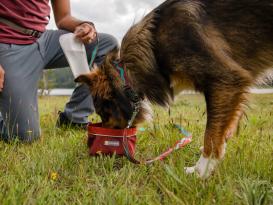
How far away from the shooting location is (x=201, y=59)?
3.09m

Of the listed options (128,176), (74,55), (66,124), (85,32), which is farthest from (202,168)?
(66,124)

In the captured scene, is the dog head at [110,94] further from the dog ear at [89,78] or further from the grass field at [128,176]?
the grass field at [128,176]

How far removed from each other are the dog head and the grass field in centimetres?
39

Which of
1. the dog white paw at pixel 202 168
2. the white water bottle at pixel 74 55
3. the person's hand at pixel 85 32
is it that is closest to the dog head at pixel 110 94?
the white water bottle at pixel 74 55

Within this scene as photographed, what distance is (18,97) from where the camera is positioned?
4.09 m

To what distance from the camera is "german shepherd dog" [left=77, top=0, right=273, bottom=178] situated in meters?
3.09

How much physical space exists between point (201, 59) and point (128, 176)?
1.20 m

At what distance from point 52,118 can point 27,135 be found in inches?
73.4

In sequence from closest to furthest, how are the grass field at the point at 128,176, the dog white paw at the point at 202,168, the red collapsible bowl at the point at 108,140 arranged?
the grass field at the point at 128,176 → the dog white paw at the point at 202,168 → the red collapsible bowl at the point at 108,140

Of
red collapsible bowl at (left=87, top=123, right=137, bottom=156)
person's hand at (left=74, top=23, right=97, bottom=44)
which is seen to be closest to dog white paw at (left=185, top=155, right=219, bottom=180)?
red collapsible bowl at (left=87, top=123, right=137, bottom=156)

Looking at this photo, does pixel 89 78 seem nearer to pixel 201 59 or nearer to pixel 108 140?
pixel 108 140

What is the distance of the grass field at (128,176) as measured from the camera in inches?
83.5

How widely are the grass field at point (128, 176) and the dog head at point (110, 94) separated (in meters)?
0.39

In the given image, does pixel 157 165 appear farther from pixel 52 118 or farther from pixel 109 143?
pixel 52 118
